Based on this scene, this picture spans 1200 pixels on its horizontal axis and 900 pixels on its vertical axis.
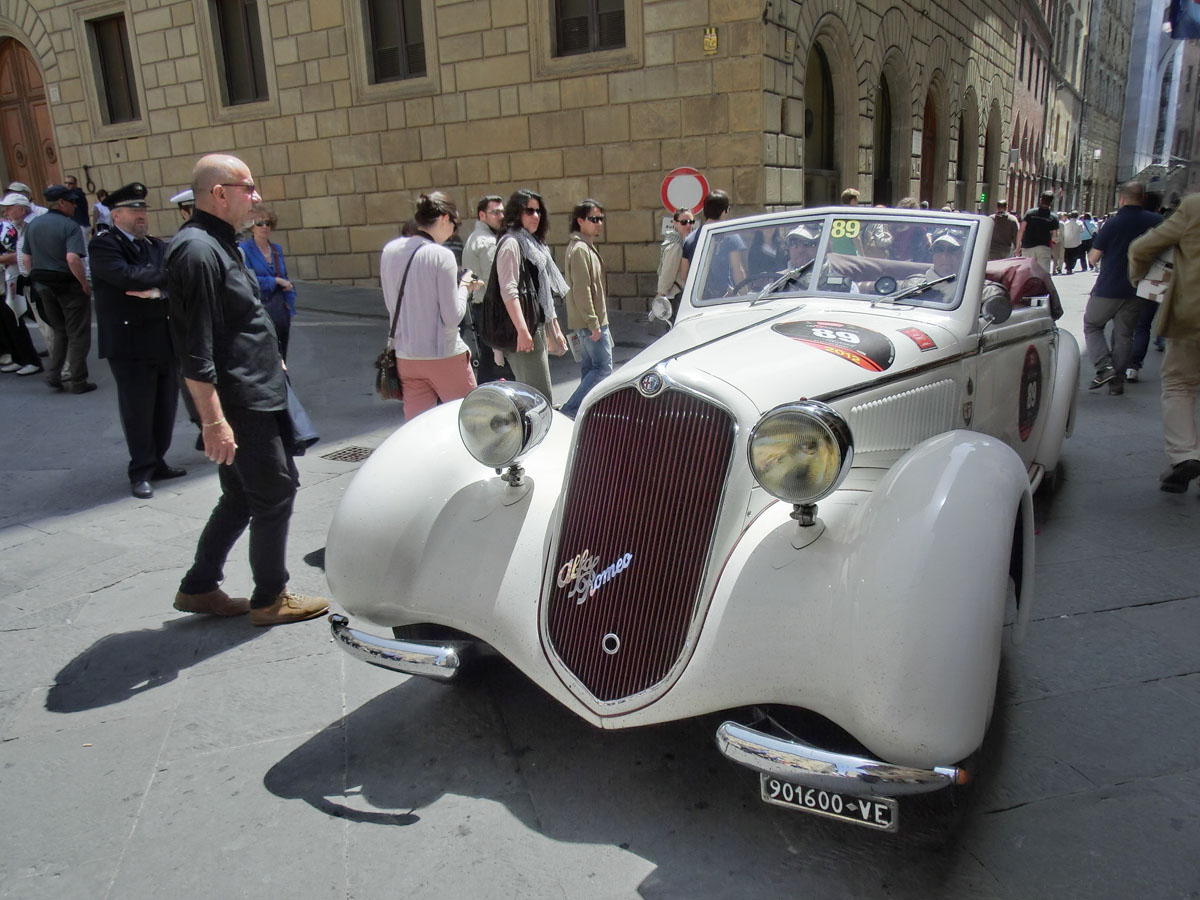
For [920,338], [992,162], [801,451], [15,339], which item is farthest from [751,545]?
[992,162]

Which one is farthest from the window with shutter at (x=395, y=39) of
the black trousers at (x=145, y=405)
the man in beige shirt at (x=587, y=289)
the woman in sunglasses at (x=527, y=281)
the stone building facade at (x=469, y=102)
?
the black trousers at (x=145, y=405)

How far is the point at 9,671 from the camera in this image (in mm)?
3342

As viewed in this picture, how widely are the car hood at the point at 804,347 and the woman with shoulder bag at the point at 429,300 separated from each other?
4.59 ft

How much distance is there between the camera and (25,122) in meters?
17.8

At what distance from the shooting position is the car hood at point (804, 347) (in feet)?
8.63

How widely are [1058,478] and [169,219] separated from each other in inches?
646

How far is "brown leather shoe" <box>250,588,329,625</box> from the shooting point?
358cm

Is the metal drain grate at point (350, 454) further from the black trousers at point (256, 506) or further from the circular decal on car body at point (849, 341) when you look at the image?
the circular decal on car body at point (849, 341)

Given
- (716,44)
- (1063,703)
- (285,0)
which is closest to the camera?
(1063,703)

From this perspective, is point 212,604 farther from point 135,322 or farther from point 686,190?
point 686,190

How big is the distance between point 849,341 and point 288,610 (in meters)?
2.51

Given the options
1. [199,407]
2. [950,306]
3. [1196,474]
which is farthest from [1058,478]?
[199,407]

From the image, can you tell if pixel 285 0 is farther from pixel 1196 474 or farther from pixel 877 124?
pixel 1196 474

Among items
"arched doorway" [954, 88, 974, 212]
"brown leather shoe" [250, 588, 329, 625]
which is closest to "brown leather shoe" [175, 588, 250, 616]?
"brown leather shoe" [250, 588, 329, 625]
